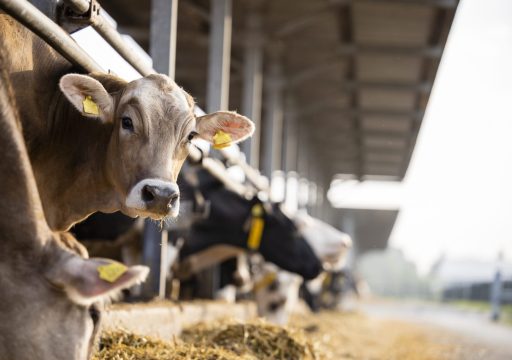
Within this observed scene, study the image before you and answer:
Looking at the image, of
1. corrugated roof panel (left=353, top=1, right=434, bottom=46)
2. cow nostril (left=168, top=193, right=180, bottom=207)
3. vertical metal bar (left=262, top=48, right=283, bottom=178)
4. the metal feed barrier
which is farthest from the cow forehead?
vertical metal bar (left=262, top=48, right=283, bottom=178)

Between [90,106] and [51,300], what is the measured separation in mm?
1677

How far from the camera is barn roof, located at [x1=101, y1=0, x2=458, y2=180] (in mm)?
12023

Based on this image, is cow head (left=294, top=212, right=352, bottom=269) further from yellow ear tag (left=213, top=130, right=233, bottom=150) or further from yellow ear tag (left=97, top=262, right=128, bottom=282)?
yellow ear tag (left=97, top=262, right=128, bottom=282)

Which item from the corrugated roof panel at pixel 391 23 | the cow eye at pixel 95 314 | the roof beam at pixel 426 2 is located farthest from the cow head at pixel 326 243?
the cow eye at pixel 95 314

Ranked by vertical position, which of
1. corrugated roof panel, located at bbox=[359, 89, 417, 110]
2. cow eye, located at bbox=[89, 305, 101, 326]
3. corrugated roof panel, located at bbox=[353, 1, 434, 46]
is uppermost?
corrugated roof panel, located at bbox=[353, 1, 434, 46]

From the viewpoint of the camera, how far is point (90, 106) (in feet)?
13.9

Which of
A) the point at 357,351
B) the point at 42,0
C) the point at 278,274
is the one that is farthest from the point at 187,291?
the point at 42,0

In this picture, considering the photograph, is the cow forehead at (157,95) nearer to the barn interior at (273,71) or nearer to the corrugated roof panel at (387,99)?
the barn interior at (273,71)

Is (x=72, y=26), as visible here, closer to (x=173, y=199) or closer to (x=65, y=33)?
(x=65, y=33)

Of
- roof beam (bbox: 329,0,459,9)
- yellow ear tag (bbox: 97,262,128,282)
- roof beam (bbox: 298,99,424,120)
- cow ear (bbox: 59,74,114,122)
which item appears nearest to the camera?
yellow ear tag (bbox: 97,262,128,282)

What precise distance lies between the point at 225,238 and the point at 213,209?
→ 33cm

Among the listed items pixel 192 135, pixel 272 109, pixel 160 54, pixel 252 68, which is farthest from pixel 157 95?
pixel 272 109

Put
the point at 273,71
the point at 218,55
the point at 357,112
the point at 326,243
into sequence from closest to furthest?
the point at 218,55 < the point at 326,243 < the point at 273,71 < the point at 357,112

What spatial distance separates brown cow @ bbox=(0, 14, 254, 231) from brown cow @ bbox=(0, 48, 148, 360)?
116cm
